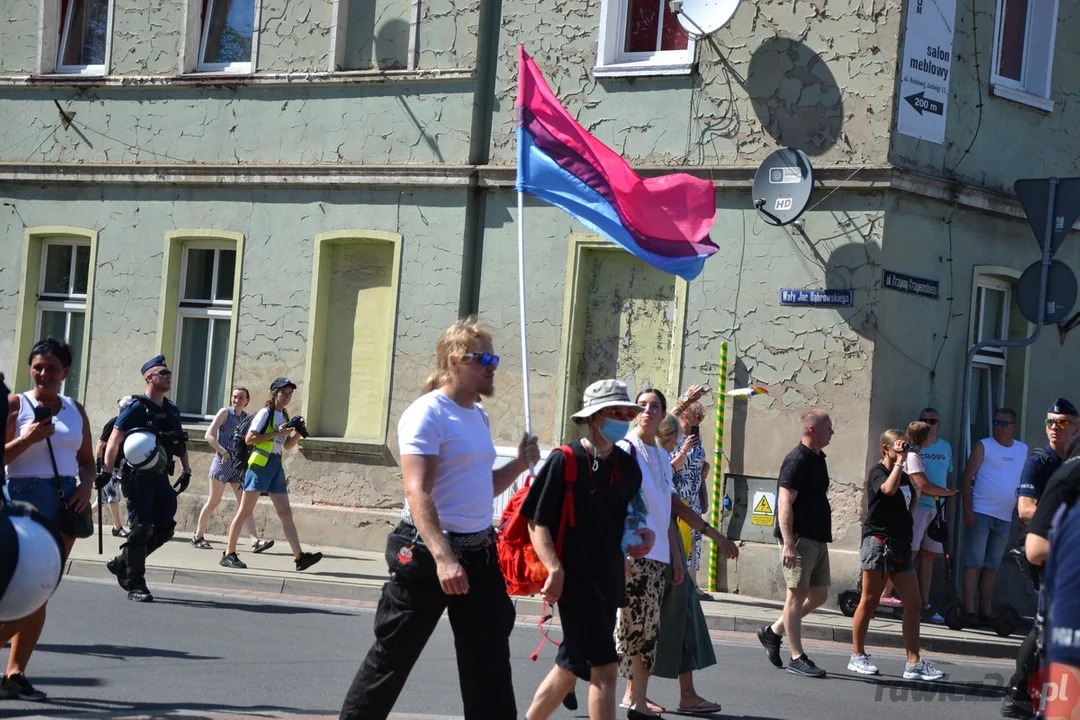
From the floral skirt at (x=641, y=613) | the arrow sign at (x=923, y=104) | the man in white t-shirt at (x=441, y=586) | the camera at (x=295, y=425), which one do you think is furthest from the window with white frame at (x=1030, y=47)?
the man in white t-shirt at (x=441, y=586)

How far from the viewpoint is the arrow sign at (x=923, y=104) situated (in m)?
15.9

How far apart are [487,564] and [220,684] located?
336 centimetres

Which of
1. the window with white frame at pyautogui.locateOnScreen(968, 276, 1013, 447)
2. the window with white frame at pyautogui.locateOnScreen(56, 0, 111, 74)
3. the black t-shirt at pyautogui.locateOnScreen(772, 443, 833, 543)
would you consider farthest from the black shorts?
A: the window with white frame at pyautogui.locateOnScreen(56, 0, 111, 74)

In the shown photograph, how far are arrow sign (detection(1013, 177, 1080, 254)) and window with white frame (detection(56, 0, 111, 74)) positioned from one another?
12255 mm

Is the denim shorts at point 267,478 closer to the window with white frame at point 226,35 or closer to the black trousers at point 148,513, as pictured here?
the black trousers at point 148,513

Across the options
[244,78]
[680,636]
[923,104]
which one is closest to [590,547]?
[680,636]

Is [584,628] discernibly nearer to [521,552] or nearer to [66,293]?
[521,552]

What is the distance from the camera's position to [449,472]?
6.32 m

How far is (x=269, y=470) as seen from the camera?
1577cm

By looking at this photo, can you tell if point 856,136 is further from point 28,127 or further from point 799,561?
point 28,127

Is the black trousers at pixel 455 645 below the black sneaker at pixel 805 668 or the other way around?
the other way around

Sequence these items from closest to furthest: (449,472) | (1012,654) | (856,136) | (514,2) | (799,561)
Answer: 1. (449,472)
2. (799,561)
3. (1012,654)
4. (856,136)
5. (514,2)

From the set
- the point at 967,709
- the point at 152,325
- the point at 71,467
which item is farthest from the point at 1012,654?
the point at 152,325

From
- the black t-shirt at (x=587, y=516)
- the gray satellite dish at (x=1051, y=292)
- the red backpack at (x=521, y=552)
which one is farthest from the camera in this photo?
the gray satellite dish at (x=1051, y=292)
